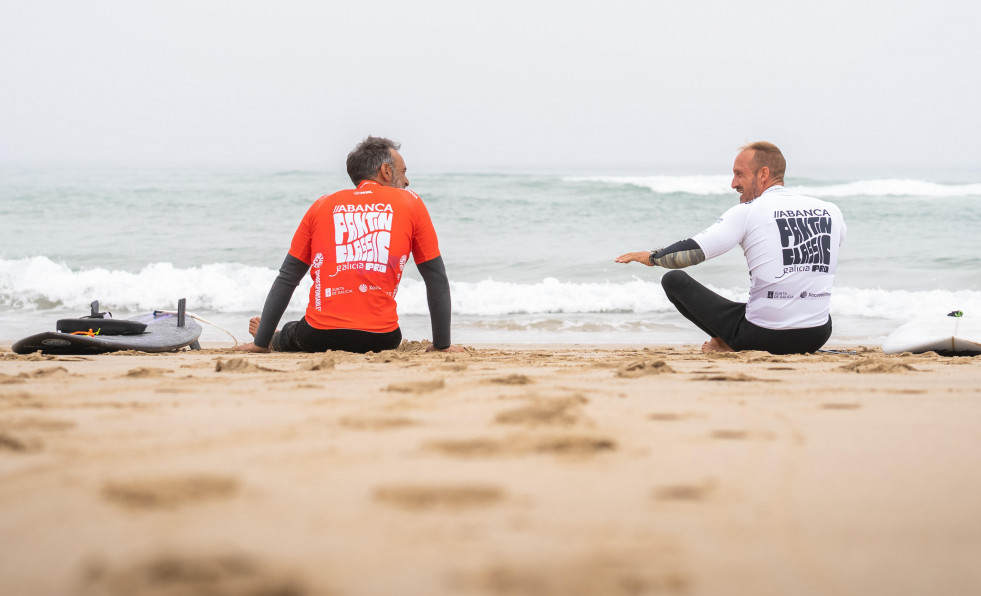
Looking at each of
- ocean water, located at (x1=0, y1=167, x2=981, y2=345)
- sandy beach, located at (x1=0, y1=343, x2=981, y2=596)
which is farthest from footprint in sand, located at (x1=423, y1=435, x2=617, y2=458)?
ocean water, located at (x1=0, y1=167, x2=981, y2=345)

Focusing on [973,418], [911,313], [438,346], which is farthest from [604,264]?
[973,418]

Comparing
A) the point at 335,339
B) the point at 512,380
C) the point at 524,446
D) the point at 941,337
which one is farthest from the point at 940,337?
the point at 524,446

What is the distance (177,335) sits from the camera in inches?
183

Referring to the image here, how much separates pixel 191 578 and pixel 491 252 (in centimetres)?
1086

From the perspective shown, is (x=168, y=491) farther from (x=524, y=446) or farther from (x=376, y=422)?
(x=524, y=446)

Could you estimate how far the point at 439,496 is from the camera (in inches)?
48.6

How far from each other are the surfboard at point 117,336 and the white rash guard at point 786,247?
3.19 meters

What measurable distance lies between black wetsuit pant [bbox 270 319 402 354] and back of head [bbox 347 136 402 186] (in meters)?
0.82

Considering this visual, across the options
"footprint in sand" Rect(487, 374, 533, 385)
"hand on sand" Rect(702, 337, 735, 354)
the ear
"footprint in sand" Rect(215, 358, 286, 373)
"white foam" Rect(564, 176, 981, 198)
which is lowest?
"hand on sand" Rect(702, 337, 735, 354)

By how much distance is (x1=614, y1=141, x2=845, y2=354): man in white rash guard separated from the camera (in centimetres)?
380

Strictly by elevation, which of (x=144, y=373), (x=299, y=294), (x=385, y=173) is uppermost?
(x=385, y=173)

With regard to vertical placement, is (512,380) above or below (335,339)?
above

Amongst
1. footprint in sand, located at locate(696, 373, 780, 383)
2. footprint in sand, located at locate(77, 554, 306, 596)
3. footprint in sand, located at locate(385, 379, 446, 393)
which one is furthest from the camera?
footprint in sand, located at locate(696, 373, 780, 383)

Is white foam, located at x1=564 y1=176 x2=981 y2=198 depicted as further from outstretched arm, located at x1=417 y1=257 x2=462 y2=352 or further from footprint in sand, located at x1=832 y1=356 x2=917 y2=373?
footprint in sand, located at x1=832 y1=356 x2=917 y2=373
